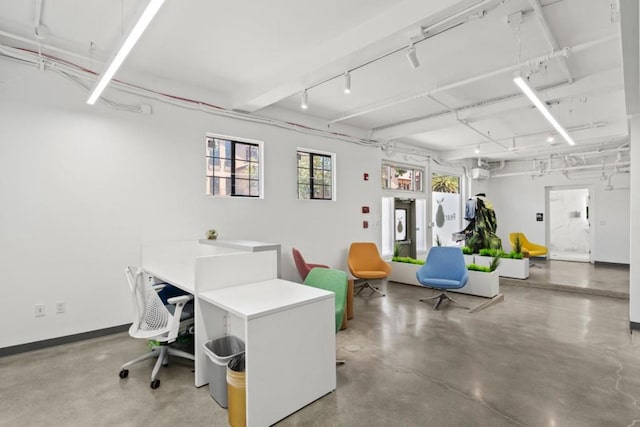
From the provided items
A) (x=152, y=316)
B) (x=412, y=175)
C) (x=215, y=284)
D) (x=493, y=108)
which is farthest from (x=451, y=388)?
(x=412, y=175)

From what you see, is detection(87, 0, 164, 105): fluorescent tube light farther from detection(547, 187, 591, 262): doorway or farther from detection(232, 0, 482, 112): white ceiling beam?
detection(547, 187, 591, 262): doorway

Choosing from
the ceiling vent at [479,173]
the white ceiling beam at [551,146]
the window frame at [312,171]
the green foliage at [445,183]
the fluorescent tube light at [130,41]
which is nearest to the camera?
the fluorescent tube light at [130,41]

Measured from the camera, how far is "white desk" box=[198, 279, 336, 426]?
2055 millimetres

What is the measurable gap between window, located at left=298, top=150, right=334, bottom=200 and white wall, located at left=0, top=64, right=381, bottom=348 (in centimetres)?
111

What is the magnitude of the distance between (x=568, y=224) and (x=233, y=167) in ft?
35.5

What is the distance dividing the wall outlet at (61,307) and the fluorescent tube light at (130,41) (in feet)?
7.16

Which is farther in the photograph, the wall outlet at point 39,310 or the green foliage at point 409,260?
the green foliage at point 409,260

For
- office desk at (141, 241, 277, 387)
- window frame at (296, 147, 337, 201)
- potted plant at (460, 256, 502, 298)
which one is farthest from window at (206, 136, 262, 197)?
potted plant at (460, 256, 502, 298)

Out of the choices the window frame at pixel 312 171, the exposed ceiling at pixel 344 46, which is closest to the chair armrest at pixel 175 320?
the exposed ceiling at pixel 344 46

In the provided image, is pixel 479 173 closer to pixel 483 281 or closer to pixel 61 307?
pixel 483 281

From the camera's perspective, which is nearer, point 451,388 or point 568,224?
point 451,388

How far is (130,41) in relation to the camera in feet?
7.43

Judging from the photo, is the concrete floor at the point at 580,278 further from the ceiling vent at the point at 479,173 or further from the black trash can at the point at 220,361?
the black trash can at the point at 220,361

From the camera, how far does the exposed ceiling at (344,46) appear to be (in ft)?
8.98
